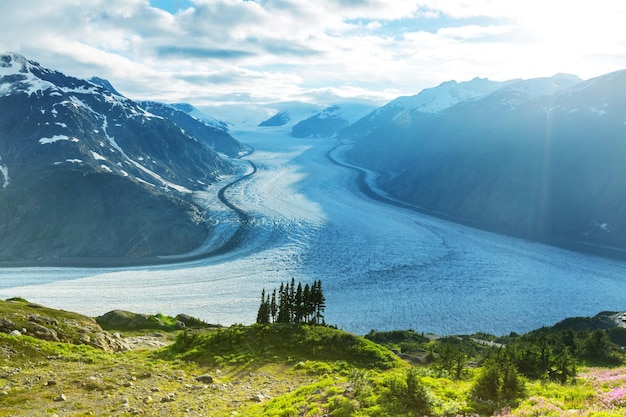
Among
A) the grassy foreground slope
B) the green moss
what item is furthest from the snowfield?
the grassy foreground slope

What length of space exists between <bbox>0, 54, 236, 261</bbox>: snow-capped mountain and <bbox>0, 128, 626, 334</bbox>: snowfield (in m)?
16.3

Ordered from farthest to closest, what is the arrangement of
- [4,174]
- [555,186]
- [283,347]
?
[555,186] → [4,174] → [283,347]

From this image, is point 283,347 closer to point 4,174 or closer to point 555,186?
point 4,174

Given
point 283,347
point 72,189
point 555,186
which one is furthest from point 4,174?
point 555,186

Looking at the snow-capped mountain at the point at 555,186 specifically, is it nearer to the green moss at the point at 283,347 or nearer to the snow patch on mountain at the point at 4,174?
the green moss at the point at 283,347

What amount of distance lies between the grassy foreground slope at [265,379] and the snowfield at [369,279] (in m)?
41.7

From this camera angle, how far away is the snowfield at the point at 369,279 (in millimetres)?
80438

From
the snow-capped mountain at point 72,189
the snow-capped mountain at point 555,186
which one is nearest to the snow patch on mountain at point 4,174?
the snow-capped mountain at point 72,189

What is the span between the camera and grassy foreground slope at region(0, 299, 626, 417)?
52.5ft

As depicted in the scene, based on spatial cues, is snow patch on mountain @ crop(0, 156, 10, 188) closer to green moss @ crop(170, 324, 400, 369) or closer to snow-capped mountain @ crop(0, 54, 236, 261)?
snow-capped mountain @ crop(0, 54, 236, 261)

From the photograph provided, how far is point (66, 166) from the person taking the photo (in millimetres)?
144125

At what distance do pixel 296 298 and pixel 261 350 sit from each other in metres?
15.5

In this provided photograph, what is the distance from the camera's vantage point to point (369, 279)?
96188 mm

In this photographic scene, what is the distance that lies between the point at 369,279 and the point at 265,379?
7229 centimetres
